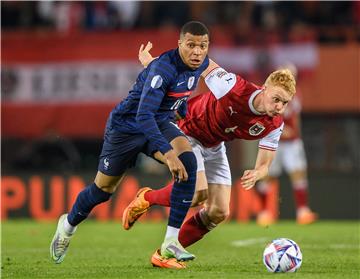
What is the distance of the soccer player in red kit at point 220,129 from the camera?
834cm

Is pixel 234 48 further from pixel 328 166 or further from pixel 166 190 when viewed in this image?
pixel 166 190

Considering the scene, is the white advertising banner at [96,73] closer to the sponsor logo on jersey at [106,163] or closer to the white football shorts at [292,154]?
the white football shorts at [292,154]

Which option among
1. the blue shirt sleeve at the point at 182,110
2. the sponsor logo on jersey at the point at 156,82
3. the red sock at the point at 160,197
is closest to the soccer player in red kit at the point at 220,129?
the red sock at the point at 160,197

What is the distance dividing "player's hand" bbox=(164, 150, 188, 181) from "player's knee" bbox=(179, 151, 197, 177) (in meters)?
0.14

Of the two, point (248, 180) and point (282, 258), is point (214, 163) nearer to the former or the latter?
point (248, 180)

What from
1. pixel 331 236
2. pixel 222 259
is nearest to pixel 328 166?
pixel 331 236

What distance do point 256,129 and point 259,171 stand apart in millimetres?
494

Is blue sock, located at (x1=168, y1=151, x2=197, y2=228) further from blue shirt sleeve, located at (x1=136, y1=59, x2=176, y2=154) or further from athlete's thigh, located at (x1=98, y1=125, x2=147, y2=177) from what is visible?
athlete's thigh, located at (x1=98, y1=125, x2=147, y2=177)

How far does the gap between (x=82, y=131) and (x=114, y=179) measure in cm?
985

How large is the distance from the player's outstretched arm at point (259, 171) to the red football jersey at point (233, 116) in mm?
66

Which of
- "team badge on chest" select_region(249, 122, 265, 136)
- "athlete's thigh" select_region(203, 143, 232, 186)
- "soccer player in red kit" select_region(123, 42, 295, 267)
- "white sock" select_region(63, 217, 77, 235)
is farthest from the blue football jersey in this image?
"white sock" select_region(63, 217, 77, 235)

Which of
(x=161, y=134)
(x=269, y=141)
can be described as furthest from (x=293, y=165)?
(x=161, y=134)

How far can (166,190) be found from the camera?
29.7ft

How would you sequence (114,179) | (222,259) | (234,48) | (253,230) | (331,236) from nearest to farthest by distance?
(114,179), (222,259), (331,236), (253,230), (234,48)
